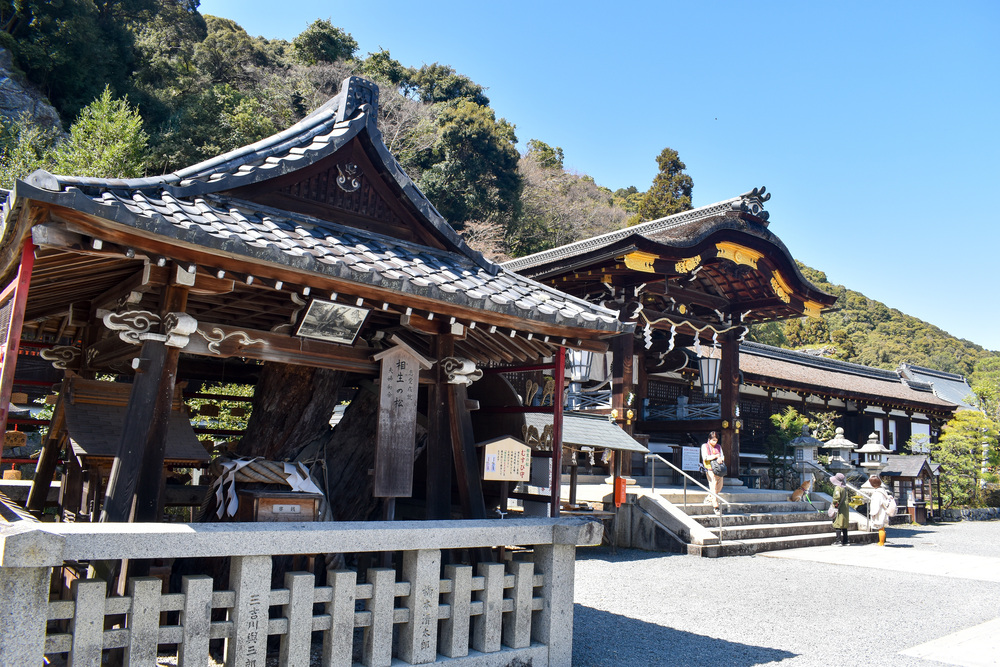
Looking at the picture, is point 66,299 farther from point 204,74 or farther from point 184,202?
point 204,74

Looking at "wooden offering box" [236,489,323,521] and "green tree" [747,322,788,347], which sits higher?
"green tree" [747,322,788,347]

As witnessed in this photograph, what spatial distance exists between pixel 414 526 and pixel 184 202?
9.60 ft

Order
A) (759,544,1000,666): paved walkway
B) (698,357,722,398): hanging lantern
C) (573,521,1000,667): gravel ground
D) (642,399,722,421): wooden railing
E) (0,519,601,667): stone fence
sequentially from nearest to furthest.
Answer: (0,519,601,667): stone fence, (573,521,1000,667): gravel ground, (759,544,1000,666): paved walkway, (698,357,722,398): hanging lantern, (642,399,722,421): wooden railing

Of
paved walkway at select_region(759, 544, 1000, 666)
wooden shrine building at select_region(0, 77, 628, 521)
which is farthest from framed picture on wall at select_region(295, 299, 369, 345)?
paved walkway at select_region(759, 544, 1000, 666)

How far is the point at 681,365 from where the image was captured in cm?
1784

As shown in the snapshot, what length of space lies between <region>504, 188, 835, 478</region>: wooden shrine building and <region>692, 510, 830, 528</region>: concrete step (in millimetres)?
1999

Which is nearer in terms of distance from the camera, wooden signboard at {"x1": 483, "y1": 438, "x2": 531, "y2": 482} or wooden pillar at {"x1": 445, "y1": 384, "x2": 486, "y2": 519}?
wooden pillar at {"x1": 445, "y1": 384, "x2": 486, "y2": 519}

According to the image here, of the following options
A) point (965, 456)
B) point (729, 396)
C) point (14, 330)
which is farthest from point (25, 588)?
point (965, 456)

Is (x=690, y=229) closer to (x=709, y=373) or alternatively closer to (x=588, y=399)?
(x=709, y=373)

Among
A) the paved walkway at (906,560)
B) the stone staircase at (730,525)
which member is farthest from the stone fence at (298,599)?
the paved walkway at (906,560)

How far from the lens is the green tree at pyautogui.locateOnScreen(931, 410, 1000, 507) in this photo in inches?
878

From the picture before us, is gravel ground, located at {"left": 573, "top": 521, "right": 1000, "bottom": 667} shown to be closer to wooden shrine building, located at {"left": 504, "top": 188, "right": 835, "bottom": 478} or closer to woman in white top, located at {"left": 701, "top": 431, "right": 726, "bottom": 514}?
woman in white top, located at {"left": 701, "top": 431, "right": 726, "bottom": 514}

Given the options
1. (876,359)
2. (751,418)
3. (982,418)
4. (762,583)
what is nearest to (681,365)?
(751,418)

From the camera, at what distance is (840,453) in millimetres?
18609
